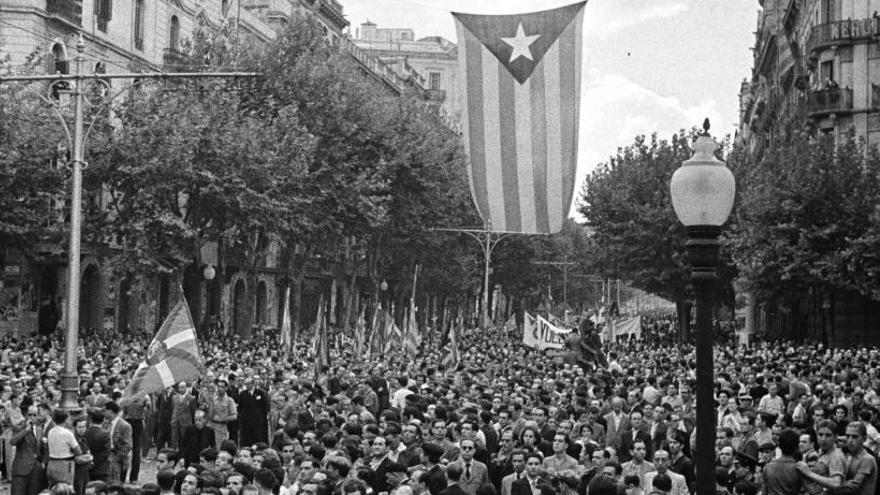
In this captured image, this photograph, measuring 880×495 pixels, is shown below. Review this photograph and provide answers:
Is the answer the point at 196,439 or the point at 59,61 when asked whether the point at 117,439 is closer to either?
the point at 196,439

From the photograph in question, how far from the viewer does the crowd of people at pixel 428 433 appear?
11.9 m

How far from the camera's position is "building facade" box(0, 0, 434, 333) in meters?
43.2

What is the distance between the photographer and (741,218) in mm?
49312

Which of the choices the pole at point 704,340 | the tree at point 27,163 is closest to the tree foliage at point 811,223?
the tree at point 27,163

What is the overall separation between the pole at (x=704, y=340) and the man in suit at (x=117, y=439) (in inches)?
401

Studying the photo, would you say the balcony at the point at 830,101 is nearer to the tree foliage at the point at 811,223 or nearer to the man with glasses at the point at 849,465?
the tree foliage at the point at 811,223

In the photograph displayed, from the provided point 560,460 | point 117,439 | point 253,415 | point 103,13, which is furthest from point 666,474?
point 103,13

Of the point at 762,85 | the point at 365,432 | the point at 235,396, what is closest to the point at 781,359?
the point at 235,396

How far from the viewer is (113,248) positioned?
160 feet

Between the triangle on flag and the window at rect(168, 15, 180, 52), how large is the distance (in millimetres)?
42712

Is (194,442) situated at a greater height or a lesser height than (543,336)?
lesser

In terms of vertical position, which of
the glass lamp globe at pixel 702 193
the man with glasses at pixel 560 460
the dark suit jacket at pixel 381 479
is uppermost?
the glass lamp globe at pixel 702 193

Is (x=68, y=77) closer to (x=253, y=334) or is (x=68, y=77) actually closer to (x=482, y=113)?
(x=482, y=113)

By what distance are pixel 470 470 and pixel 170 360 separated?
655cm
